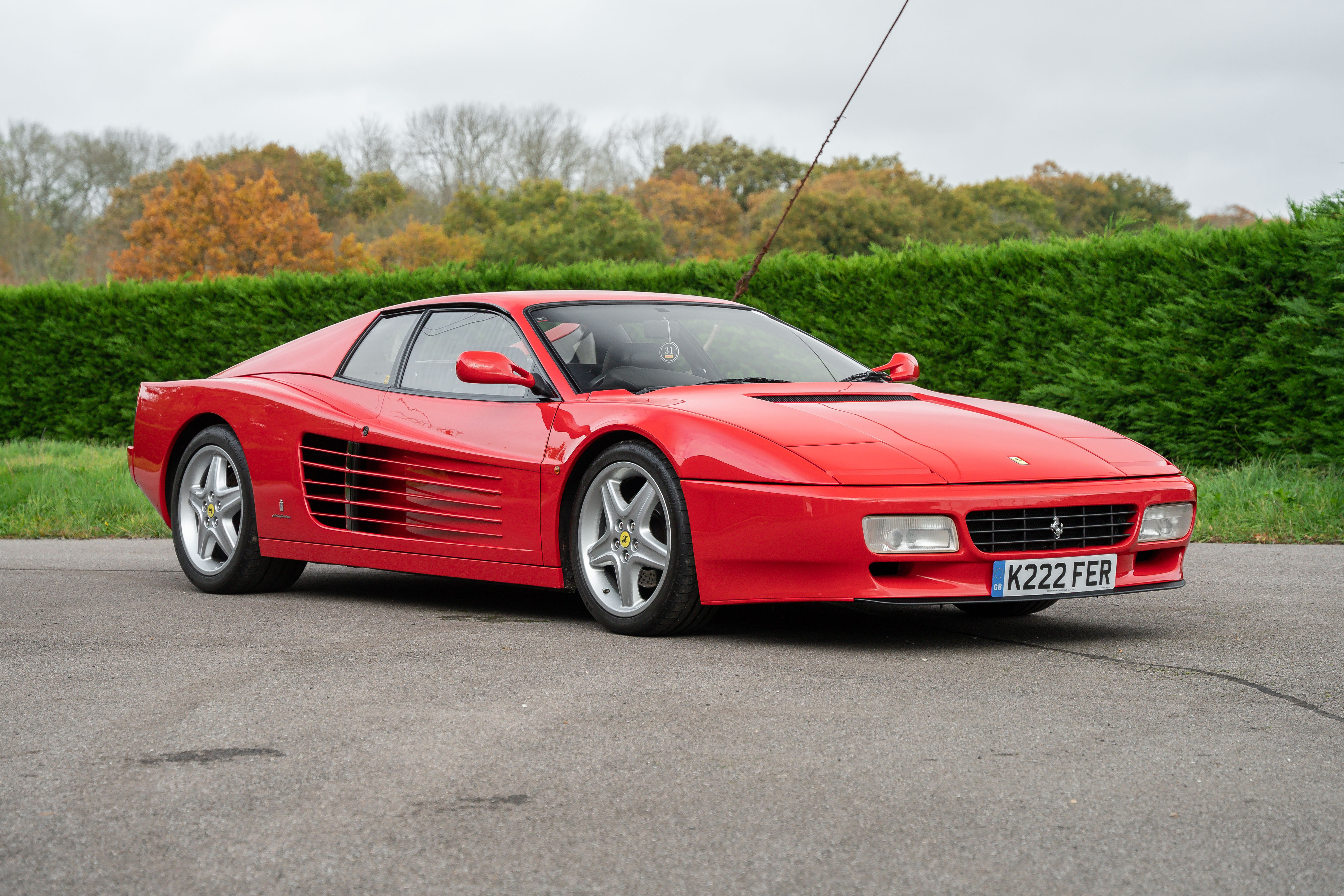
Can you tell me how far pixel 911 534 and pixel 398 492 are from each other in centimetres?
228

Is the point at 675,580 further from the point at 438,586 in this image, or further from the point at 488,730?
the point at 438,586

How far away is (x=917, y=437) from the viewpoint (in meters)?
4.71

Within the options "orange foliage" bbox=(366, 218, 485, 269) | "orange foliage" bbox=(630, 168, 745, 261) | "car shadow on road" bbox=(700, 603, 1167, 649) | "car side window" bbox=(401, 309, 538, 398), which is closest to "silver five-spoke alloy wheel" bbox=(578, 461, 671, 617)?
"car shadow on road" bbox=(700, 603, 1167, 649)

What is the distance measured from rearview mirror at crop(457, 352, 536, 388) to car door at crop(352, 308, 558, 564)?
0.13 metres

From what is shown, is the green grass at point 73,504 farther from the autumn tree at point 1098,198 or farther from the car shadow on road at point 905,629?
the autumn tree at point 1098,198

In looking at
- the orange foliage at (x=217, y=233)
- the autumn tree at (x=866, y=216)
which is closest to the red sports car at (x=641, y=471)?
the autumn tree at (x=866, y=216)

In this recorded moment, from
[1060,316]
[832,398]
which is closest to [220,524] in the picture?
[832,398]

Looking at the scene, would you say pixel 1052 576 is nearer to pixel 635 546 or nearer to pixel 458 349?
pixel 635 546

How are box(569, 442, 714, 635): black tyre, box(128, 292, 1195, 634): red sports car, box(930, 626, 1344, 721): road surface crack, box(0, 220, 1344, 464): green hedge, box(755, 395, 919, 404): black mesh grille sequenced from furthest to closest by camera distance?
box(0, 220, 1344, 464): green hedge → box(755, 395, 919, 404): black mesh grille → box(569, 442, 714, 635): black tyre → box(128, 292, 1195, 634): red sports car → box(930, 626, 1344, 721): road surface crack

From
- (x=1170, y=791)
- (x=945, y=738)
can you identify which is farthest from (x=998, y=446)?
(x=1170, y=791)

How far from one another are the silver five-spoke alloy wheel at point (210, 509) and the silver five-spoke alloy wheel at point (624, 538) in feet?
7.02

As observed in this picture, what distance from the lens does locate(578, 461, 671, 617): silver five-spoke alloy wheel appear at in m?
4.80

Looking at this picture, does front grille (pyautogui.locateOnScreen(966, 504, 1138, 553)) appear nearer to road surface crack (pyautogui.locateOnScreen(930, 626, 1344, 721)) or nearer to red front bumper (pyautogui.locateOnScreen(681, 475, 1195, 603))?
red front bumper (pyautogui.locateOnScreen(681, 475, 1195, 603))

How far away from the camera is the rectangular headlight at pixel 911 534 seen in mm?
4355
